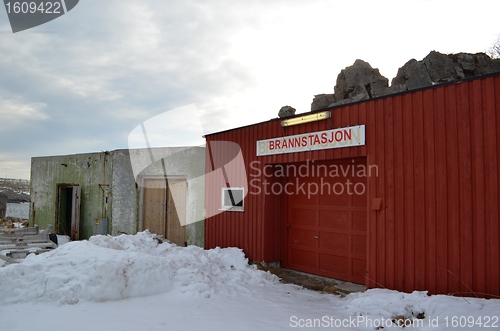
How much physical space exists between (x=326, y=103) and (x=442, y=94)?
25867mm

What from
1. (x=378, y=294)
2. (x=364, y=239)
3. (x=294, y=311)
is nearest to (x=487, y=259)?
(x=378, y=294)

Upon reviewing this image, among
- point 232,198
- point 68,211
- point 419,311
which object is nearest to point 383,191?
point 419,311

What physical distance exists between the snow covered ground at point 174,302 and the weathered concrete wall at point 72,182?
694 cm

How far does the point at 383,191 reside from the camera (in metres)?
6.95

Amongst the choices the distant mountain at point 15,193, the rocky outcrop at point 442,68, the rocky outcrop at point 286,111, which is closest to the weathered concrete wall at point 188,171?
the rocky outcrop at point 286,111

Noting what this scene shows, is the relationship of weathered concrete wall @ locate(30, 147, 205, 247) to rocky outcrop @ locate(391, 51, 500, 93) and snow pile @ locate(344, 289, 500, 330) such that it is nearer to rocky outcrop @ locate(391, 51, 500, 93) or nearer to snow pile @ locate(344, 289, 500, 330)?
snow pile @ locate(344, 289, 500, 330)

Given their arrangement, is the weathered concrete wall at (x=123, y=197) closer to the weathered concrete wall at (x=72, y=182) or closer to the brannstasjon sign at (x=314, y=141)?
the weathered concrete wall at (x=72, y=182)

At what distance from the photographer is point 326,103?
1240 inches

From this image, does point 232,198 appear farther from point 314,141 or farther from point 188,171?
point 314,141

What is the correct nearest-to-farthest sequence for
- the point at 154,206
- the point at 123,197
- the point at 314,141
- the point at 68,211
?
the point at 314,141 < the point at 154,206 < the point at 123,197 < the point at 68,211

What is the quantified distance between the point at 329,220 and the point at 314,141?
6.52ft

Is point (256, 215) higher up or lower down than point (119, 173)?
lower down

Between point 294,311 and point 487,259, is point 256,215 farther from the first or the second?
point 487,259

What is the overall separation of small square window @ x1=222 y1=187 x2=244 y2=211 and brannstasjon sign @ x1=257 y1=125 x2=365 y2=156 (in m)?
1.40
